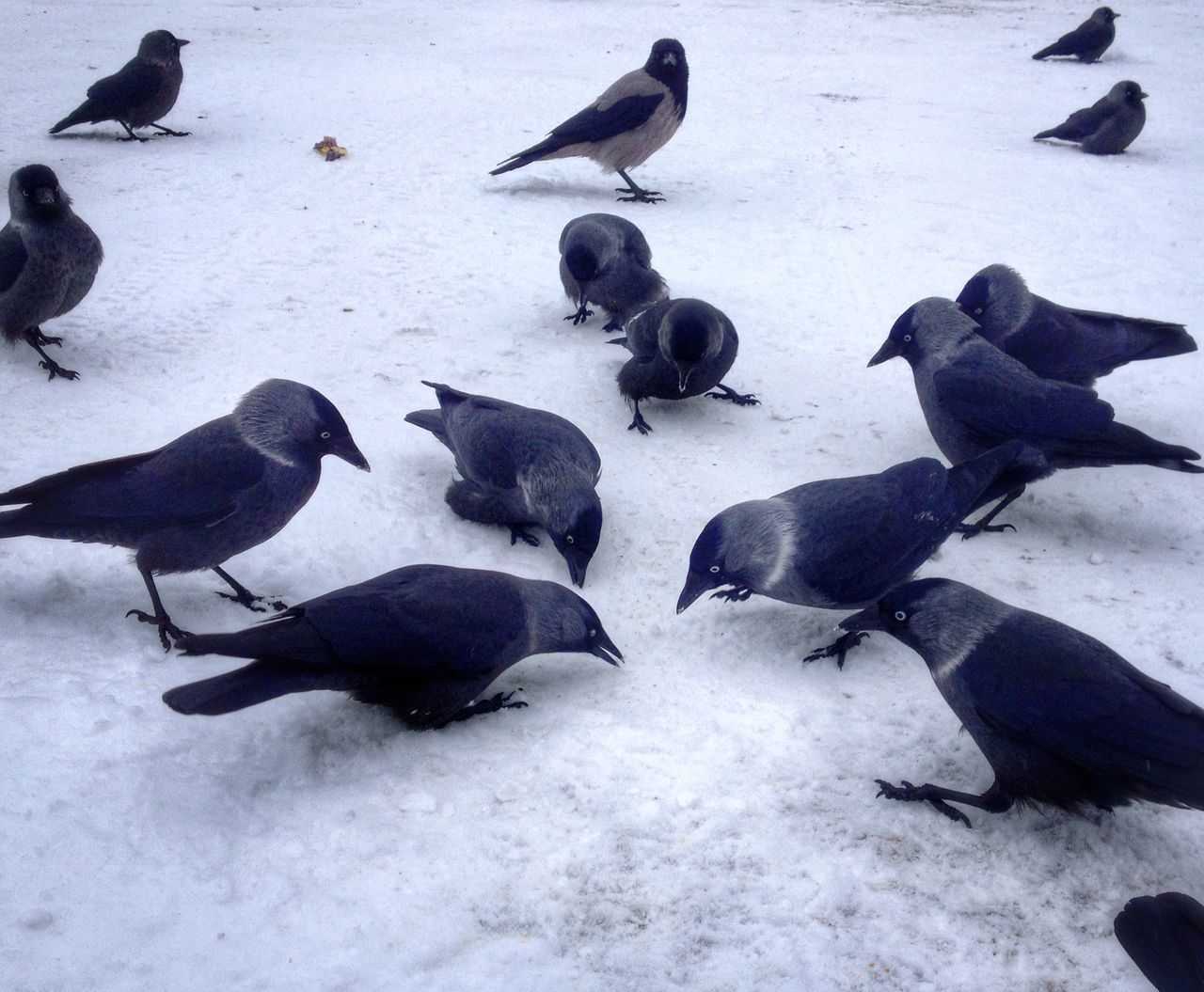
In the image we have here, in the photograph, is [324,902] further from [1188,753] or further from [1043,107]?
[1043,107]

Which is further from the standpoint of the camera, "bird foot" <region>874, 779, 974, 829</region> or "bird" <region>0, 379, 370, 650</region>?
"bird" <region>0, 379, 370, 650</region>

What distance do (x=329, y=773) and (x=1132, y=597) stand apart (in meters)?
2.64

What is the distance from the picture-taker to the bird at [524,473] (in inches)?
135

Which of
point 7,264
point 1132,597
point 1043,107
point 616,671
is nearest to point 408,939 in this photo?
point 616,671

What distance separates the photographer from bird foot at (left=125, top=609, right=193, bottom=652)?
2.90 meters

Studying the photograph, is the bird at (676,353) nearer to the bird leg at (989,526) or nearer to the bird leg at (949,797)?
the bird leg at (989,526)

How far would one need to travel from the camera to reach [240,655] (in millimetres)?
2496

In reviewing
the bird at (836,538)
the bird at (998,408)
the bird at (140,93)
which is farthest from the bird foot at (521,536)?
the bird at (140,93)

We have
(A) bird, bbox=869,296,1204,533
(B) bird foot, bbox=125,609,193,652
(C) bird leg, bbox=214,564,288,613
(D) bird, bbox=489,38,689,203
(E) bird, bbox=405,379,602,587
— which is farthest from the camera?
(D) bird, bbox=489,38,689,203

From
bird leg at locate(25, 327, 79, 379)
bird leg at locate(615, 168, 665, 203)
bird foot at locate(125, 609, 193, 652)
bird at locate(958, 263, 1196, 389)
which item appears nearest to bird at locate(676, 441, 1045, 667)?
bird at locate(958, 263, 1196, 389)

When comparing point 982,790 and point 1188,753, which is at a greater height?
point 1188,753

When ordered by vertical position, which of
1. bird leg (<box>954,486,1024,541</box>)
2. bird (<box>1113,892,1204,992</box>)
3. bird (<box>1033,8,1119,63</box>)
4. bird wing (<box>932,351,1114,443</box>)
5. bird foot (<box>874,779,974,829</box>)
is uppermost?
bird (<box>1033,8,1119,63</box>)

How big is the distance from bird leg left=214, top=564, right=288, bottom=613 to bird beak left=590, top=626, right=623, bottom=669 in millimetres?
1030

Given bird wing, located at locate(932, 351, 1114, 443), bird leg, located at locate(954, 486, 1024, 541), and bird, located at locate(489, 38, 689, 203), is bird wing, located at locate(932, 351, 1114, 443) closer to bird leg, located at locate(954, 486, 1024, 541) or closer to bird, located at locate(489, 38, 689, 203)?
bird leg, located at locate(954, 486, 1024, 541)
